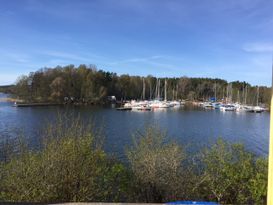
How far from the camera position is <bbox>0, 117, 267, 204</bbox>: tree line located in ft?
22.2

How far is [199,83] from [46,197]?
157243mm

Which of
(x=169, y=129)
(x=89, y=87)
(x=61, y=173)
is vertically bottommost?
(x=169, y=129)

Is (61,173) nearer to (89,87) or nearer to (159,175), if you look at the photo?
(159,175)

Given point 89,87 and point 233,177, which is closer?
point 233,177

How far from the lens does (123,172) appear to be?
26.6 feet

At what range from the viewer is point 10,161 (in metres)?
7.21

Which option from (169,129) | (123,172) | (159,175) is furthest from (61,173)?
(169,129)

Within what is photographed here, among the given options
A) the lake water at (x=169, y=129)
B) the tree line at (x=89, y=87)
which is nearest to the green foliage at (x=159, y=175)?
the lake water at (x=169, y=129)

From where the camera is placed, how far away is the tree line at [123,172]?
6.78 m

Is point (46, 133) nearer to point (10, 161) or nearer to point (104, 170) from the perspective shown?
point (10, 161)

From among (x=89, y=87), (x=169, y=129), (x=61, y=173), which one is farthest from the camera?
(x=89, y=87)

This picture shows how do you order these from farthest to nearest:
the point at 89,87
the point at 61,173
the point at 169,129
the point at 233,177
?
the point at 89,87, the point at 169,129, the point at 233,177, the point at 61,173

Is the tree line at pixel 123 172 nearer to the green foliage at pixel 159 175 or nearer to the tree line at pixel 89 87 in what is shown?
the green foliage at pixel 159 175

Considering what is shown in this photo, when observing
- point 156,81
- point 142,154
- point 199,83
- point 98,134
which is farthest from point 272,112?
point 199,83
